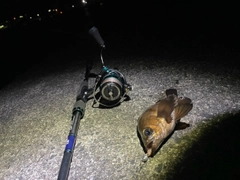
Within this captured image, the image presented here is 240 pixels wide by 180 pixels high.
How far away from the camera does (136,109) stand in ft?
14.7

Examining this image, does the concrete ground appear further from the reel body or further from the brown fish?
the reel body

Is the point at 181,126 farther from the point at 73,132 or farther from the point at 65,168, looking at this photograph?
the point at 65,168

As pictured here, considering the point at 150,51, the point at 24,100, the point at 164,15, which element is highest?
the point at 24,100

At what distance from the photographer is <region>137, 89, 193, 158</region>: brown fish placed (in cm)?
295

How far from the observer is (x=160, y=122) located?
3049 mm

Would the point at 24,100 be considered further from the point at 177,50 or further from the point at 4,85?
the point at 177,50

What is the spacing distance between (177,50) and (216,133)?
3.93 meters

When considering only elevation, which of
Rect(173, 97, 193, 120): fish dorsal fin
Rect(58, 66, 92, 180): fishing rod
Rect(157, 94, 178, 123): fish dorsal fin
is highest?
Rect(157, 94, 178, 123): fish dorsal fin

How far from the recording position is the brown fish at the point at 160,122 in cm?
295

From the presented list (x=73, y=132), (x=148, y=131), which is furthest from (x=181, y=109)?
(x=73, y=132)

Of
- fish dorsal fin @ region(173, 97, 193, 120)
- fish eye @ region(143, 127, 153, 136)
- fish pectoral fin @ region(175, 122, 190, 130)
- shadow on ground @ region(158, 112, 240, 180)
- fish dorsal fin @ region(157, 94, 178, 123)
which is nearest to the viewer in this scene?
shadow on ground @ region(158, 112, 240, 180)

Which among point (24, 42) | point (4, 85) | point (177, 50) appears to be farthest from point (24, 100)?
point (24, 42)

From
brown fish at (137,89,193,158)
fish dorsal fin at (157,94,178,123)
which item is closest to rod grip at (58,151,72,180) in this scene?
brown fish at (137,89,193,158)

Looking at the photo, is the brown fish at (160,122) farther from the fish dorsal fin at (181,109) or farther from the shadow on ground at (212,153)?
the shadow on ground at (212,153)
